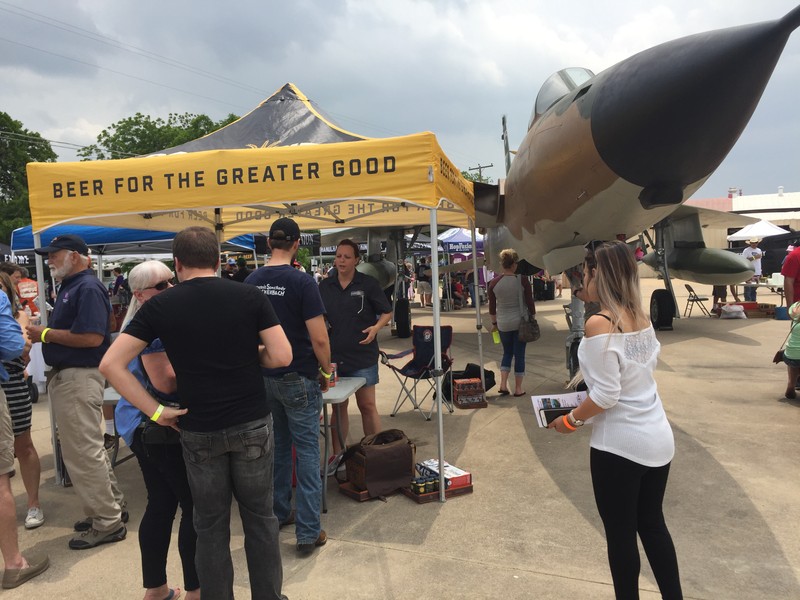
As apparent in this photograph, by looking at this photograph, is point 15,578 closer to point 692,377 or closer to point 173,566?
point 173,566

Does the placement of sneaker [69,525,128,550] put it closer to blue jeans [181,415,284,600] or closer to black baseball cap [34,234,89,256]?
blue jeans [181,415,284,600]

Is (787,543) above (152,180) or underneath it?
underneath

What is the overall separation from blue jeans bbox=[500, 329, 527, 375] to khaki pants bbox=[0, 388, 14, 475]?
16.1 ft

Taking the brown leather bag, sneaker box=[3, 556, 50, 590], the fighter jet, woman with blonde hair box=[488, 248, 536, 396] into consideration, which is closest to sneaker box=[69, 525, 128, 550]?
sneaker box=[3, 556, 50, 590]

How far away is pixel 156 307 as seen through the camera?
2.12 metres

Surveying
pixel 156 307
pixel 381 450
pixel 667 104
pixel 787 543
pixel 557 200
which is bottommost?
pixel 787 543

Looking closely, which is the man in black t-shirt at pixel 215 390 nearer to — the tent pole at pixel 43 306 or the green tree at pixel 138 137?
the tent pole at pixel 43 306

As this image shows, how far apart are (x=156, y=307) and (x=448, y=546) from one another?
7.05 ft

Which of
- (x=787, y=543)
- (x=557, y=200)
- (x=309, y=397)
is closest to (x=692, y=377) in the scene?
(x=557, y=200)

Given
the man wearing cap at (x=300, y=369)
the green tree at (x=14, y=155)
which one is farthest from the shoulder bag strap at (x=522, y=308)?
the green tree at (x=14, y=155)

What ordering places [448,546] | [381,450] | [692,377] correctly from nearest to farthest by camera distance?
[448,546]
[381,450]
[692,377]

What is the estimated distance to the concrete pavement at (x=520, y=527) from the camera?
2.79 m

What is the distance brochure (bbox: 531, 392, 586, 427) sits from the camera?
267 cm

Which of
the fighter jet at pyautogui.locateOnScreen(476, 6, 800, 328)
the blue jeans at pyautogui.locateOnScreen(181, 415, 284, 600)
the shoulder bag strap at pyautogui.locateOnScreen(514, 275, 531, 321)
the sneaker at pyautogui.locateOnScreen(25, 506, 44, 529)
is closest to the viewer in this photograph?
the blue jeans at pyautogui.locateOnScreen(181, 415, 284, 600)
